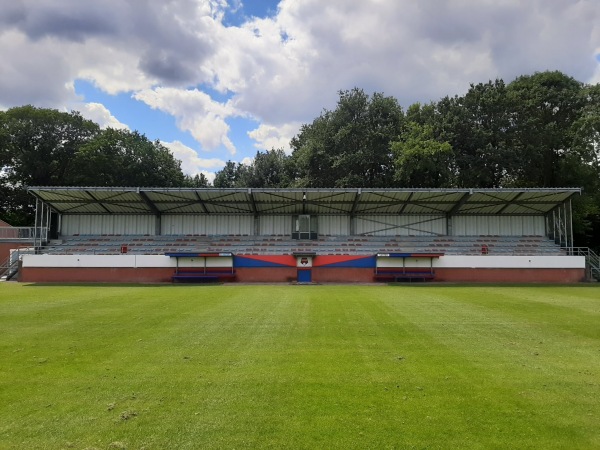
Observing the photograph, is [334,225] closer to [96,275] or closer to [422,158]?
[422,158]

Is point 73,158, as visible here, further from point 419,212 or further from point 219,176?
point 419,212

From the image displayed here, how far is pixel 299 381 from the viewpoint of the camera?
26.3ft

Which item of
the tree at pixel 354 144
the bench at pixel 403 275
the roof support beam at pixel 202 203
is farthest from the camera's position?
the tree at pixel 354 144

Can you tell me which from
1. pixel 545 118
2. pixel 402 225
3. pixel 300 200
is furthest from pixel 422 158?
pixel 545 118

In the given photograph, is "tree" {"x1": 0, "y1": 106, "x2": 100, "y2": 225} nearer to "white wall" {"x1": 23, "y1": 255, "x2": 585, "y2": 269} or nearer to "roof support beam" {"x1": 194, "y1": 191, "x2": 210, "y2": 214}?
"white wall" {"x1": 23, "y1": 255, "x2": 585, "y2": 269}

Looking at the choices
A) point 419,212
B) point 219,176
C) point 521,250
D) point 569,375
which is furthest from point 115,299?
point 219,176

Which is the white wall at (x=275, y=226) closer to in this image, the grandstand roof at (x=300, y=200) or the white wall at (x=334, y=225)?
the grandstand roof at (x=300, y=200)

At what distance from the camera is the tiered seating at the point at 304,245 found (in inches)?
1565

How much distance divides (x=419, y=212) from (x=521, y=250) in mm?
9974

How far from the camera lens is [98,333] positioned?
41.3 feet

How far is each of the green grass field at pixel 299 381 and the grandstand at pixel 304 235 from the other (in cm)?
2177

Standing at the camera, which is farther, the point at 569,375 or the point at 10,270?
the point at 10,270

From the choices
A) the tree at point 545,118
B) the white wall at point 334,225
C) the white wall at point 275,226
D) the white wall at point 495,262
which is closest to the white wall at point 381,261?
the white wall at point 495,262

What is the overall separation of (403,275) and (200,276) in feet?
57.9
